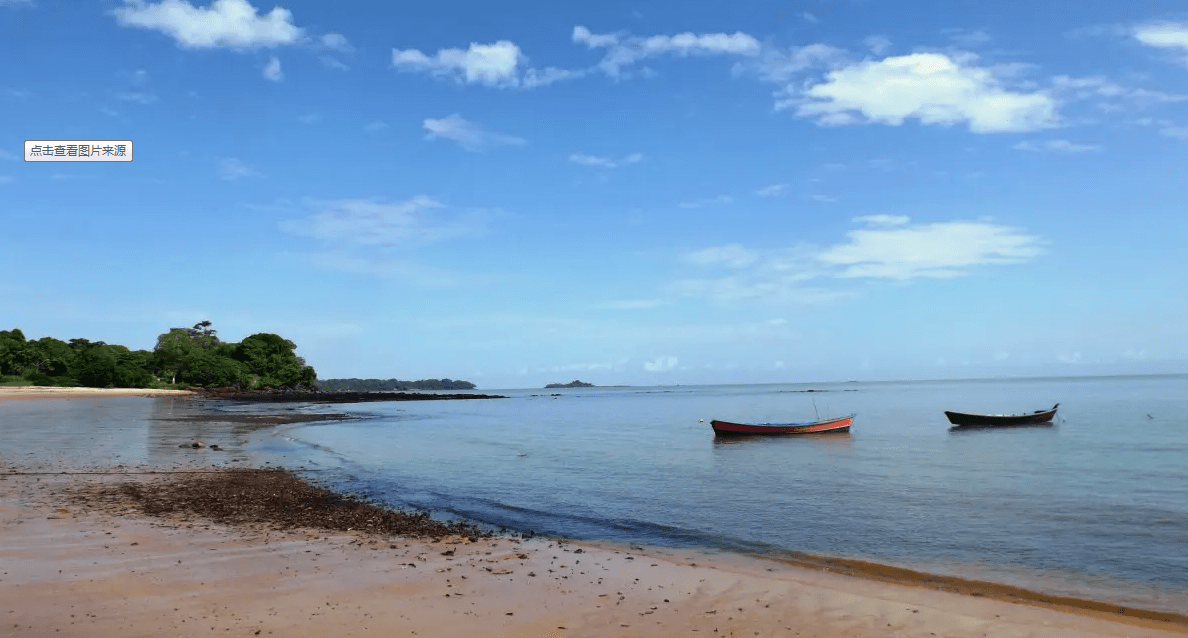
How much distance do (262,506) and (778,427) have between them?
42.1m

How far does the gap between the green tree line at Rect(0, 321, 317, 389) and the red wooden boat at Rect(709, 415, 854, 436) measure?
12854 centimetres

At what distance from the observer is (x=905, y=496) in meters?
25.0

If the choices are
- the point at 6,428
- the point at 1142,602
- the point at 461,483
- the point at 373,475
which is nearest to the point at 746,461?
the point at 461,483

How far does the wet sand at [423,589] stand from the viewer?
944 centimetres

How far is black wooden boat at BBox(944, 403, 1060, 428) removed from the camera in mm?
61000

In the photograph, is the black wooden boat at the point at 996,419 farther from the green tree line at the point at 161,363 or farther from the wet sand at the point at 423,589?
the green tree line at the point at 161,363

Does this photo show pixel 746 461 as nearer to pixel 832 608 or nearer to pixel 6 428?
pixel 832 608

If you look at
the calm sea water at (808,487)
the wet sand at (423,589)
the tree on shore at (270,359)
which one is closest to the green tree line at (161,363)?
the tree on shore at (270,359)

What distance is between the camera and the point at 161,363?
15762 centimetres

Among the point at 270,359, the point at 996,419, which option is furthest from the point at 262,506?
the point at 270,359

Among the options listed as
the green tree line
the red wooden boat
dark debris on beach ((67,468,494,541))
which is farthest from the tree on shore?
dark debris on beach ((67,468,494,541))

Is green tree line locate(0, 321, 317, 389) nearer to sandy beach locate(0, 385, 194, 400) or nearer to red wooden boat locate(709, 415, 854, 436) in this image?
sandy beach locate(0, 385, 194, 400)

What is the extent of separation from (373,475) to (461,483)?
158 inches

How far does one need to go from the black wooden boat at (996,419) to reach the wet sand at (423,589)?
52.8 meters
